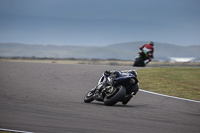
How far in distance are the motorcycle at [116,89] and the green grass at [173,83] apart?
4.06 meters

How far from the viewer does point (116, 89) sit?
10508 mm

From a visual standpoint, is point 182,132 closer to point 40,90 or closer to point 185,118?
point 185,118

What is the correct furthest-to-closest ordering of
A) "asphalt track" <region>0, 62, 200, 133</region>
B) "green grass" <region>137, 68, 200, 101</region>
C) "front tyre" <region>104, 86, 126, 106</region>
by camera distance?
"green grass" <region>137, 68, 200, 101</region> < "front tyre" <region>104, 86, 126, 106</region> < "asphalt track" <region>0, 62, 200, 133</region>

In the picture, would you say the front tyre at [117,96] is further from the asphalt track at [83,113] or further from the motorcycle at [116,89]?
the asphalt track at [83,113]

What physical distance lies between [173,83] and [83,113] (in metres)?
9.82

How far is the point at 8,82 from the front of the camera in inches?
634

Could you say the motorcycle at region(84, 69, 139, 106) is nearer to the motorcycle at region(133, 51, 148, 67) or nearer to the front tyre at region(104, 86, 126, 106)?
the front tyre at region(104, 86, 126, 106)

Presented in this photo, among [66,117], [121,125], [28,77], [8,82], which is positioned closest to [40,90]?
[8,82]

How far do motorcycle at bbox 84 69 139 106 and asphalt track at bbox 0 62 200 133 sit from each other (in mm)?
261

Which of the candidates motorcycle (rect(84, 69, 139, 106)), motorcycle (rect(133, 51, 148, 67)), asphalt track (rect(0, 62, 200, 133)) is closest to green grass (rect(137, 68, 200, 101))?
asphalt track (rect(0, 62, 200, 133))

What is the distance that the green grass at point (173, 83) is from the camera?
50.1ft

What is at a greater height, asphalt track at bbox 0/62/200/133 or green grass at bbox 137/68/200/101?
green grass at bbox 137/68/200/101

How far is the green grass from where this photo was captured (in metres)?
15.3

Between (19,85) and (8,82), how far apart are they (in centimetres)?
104
